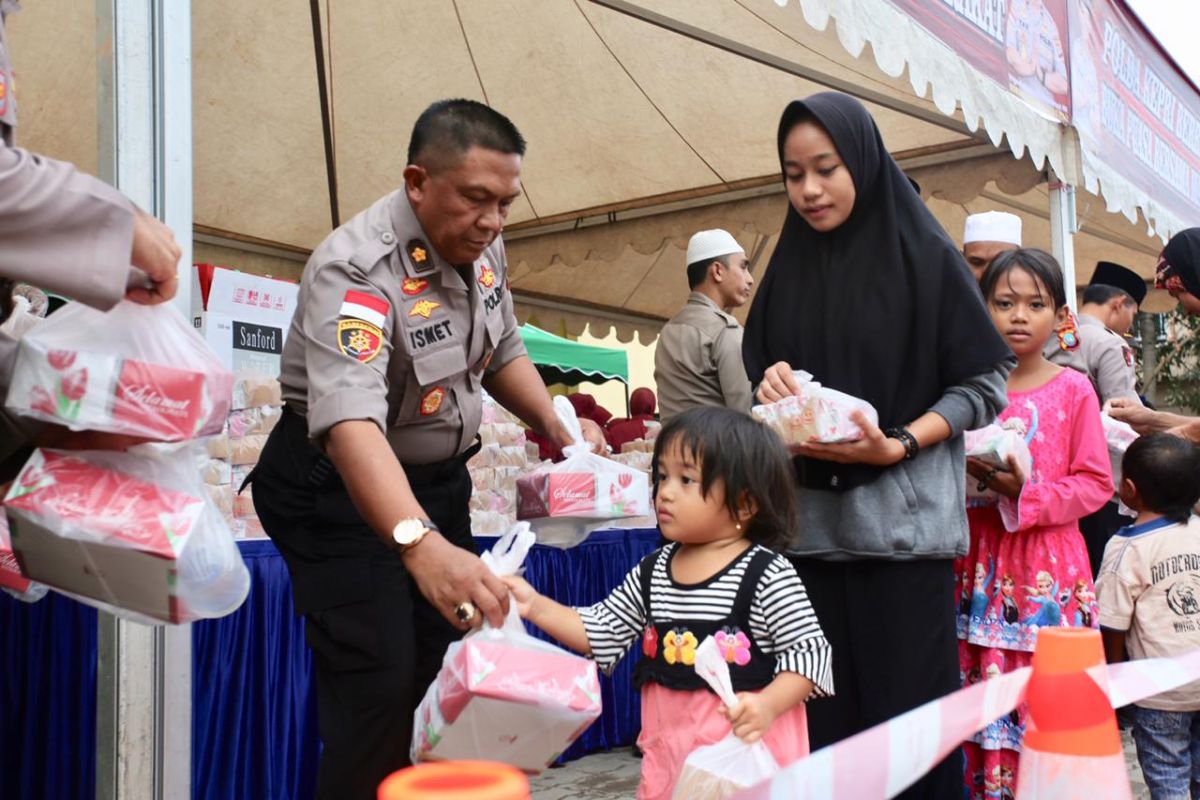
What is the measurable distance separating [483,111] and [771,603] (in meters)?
1.11

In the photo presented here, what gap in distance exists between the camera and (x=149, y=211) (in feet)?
7.68

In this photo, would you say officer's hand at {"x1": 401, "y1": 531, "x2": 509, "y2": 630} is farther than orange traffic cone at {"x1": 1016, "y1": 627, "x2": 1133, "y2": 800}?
Yes

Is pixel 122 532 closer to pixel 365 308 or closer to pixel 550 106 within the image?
pixel 365 308

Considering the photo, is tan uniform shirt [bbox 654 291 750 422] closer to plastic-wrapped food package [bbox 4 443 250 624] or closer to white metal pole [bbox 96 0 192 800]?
white metal pole [bbox 96 0 192 800]

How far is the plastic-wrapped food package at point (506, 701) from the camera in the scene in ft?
5.03

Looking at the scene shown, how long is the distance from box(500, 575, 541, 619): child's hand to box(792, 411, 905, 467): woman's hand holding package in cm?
67

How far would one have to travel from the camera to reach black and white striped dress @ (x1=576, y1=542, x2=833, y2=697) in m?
1.87

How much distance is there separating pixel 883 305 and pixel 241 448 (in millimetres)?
1801

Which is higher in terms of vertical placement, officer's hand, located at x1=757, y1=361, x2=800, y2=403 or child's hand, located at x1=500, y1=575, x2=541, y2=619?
officer's hand, located at x1=757, y1=361, x2=800, y2=403

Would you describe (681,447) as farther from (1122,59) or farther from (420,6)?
(1122,59)

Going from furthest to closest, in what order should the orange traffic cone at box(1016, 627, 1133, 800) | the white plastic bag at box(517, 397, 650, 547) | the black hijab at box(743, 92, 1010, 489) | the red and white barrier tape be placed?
the white plastic bag at box(517, 397, 650, 547) < the black hijab at box(743, 92, 1010, 489) < the orange traffic cone at box(1016, 627, 1133, 800) < the red and white barrier tape

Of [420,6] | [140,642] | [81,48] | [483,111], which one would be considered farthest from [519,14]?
[140,642]

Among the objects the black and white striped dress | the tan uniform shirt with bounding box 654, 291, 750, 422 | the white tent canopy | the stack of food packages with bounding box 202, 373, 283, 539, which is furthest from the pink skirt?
the white tent canopy

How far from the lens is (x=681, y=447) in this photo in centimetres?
200
